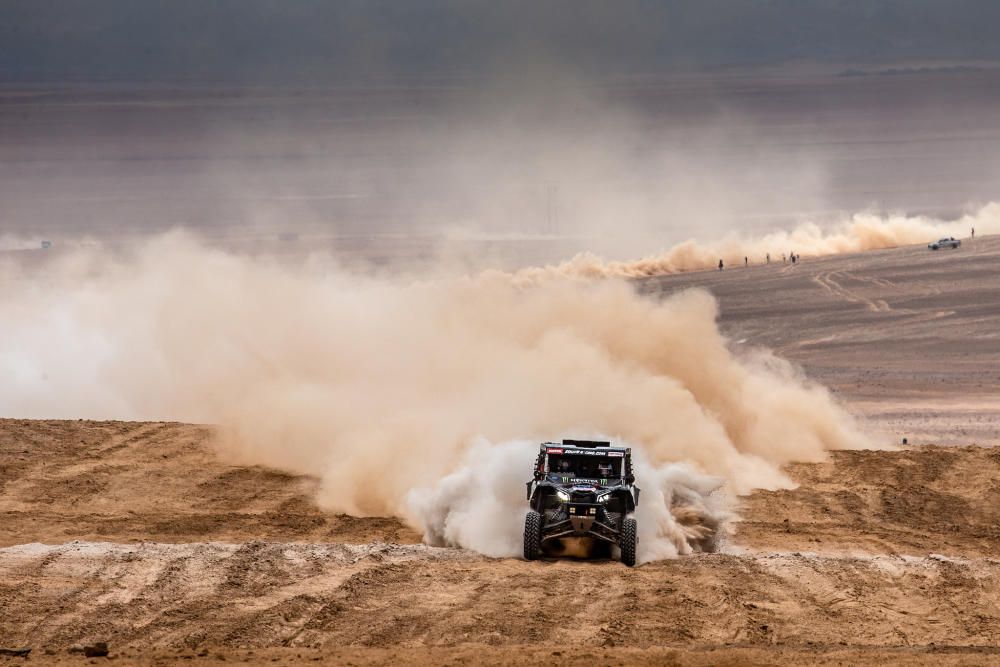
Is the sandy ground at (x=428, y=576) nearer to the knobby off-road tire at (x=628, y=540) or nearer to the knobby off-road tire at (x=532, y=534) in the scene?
the knobby off-road tire at (x=628, y=540)

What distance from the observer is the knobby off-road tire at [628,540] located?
28.1 metres

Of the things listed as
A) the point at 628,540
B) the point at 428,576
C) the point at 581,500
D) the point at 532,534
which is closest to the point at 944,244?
the point at 628,540

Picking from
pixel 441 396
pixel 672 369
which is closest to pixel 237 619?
pixel 441 396

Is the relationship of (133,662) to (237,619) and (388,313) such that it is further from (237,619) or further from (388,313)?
(388,313)

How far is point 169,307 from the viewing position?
56.3 metres

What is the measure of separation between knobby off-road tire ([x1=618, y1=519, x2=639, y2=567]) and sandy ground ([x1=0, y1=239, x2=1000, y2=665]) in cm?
23

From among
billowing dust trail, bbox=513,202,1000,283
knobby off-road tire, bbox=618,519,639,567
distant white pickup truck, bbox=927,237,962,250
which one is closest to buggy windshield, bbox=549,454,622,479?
knobby off-road tire, bbox=618,519,639,567

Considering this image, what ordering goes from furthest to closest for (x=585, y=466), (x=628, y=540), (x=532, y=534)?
(x=585, y=466), (x=532, y=534), (x=628, y=540)

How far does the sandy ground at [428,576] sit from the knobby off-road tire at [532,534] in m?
0.40

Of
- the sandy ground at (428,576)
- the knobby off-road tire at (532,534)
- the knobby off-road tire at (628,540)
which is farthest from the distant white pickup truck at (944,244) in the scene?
the knobby off-road tire at (532,534)

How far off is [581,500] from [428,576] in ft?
10.3

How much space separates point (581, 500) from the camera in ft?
92.7

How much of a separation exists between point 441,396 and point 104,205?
14762cm

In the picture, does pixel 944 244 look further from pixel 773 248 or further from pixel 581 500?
pixel 581 500
